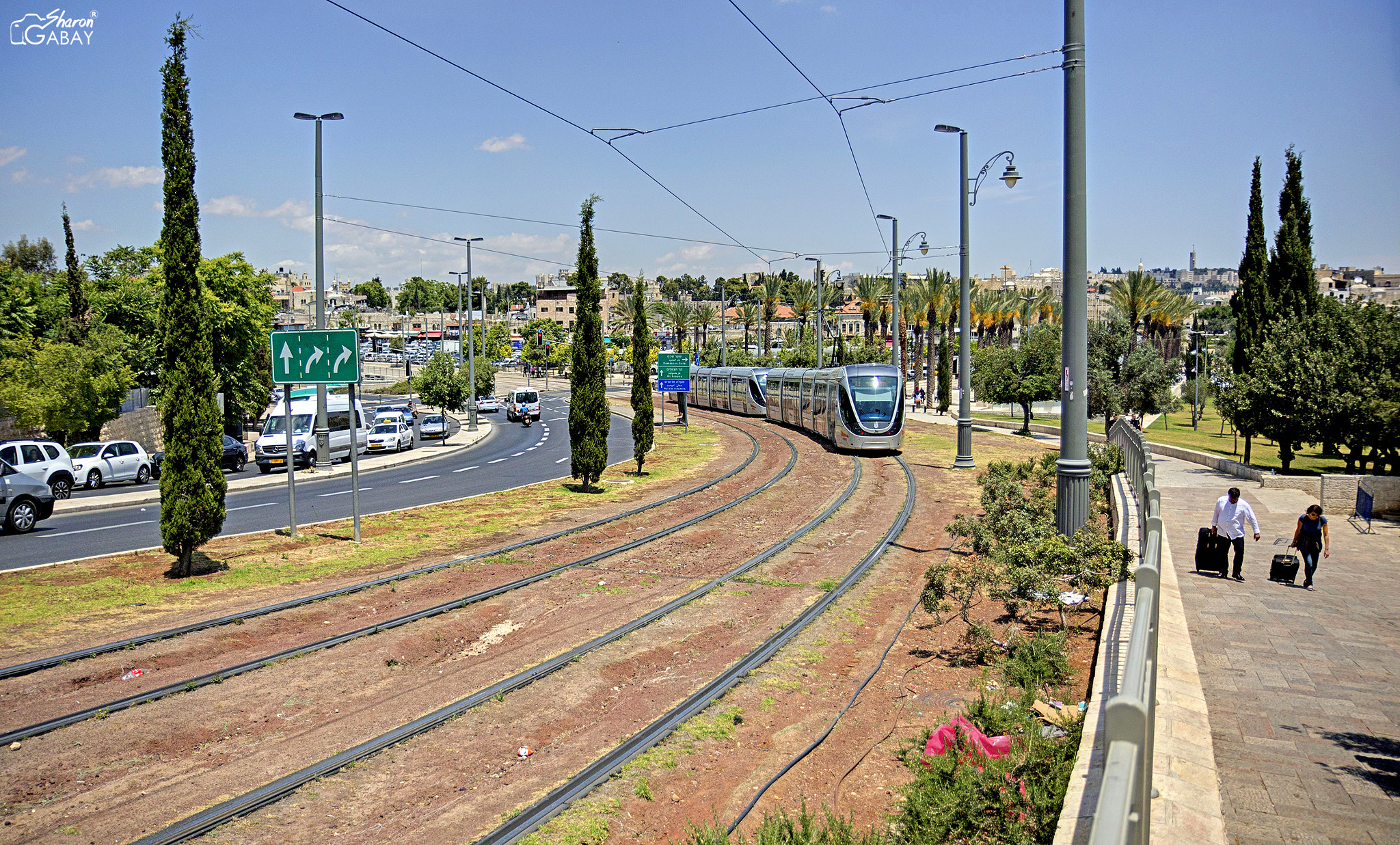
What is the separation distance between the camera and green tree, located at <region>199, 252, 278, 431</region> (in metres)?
47.4

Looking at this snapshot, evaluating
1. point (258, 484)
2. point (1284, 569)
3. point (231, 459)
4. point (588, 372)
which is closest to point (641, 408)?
point (588, 372)

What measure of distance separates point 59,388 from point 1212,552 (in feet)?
113

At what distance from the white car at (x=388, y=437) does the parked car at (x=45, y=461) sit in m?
14.2

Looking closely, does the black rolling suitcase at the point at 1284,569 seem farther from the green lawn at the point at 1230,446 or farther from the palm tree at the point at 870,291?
the palm tree at the point at 870,291

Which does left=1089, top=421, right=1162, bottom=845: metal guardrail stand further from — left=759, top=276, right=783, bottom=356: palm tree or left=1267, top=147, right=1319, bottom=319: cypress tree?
left=759, top=276, right=783, bottom=356: palm tree

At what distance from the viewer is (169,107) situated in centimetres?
1375

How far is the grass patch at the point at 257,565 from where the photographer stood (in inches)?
464

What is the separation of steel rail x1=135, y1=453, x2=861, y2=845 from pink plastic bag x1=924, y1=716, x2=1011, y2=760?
403cm

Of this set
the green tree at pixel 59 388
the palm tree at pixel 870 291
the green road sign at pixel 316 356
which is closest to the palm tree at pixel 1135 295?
the palm tree at pixel 870 291

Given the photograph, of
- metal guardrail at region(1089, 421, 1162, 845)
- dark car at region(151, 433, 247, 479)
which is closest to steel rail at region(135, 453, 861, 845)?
metal guardrail at region(1089, 421, 1162, 845)

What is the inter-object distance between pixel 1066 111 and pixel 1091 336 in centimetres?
4353

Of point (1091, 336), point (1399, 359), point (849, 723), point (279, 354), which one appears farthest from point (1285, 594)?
point (1091, 336)

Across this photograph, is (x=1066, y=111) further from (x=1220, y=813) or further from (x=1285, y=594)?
(x=1220, y=813)

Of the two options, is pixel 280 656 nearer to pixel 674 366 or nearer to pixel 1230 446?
pixel 674 366
